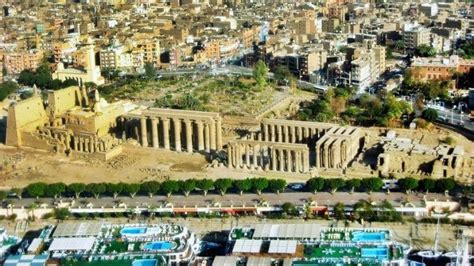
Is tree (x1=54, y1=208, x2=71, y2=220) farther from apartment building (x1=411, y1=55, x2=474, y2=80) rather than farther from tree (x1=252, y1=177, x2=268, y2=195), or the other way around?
apartment building (x1=411, y1=55, x2=474, y2=80)

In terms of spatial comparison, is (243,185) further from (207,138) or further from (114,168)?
(114,168)

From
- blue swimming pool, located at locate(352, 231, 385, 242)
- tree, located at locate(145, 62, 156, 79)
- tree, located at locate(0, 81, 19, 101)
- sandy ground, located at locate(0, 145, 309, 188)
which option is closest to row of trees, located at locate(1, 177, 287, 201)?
sandy ground, located at locate(0, 145, 309, 188)

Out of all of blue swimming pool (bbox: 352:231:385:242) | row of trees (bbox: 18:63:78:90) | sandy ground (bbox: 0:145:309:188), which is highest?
row of trees (bbox: 18:63:78:90)

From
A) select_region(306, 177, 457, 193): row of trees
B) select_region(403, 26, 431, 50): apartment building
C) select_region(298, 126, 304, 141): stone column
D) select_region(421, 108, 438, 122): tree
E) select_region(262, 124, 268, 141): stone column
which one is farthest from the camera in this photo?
select_region(403, 26, 431, 50): apartment building

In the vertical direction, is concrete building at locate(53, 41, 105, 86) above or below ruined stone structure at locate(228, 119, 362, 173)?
above

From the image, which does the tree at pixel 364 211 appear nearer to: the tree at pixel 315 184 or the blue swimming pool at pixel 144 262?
the tree at pixel 315 184
